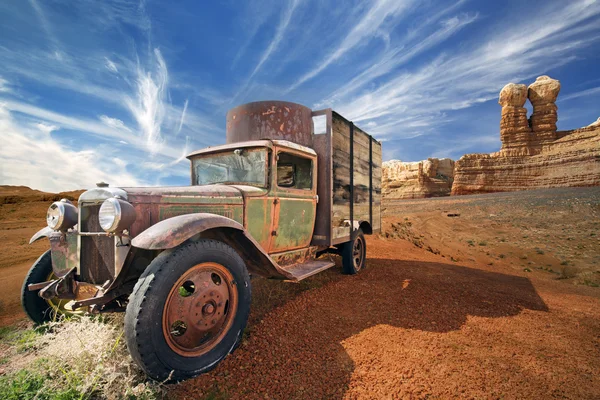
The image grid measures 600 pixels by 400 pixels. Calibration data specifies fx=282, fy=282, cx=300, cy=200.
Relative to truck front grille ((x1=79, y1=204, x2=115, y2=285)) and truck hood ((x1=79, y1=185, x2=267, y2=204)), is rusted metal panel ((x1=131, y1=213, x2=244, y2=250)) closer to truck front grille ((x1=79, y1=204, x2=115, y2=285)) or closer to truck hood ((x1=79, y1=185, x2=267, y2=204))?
truck hood ((x1=79, y1=185, x2=267, y2=204))

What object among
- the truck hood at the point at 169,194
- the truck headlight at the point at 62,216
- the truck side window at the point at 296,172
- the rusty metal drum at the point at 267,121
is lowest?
the truck headlight at the point at 62,216

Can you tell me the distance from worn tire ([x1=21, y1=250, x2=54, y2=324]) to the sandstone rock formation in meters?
44.4

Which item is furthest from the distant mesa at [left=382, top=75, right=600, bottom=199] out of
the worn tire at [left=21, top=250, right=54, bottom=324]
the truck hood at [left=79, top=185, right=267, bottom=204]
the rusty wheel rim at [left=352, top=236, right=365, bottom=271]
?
the worn tire at [left=21, top=250, right=54, bottom=324]

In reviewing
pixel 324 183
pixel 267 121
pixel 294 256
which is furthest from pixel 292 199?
pixel 267 121

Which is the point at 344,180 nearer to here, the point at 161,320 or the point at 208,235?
the point at 208,235

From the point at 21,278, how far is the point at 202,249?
5366 mm

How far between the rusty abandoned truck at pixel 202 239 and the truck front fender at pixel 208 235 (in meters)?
0.01

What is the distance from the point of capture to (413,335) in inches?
119

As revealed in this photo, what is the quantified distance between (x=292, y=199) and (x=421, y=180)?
4363cm

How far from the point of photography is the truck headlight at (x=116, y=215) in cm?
223

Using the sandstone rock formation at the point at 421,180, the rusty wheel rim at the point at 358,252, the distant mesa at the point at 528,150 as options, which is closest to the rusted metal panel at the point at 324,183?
the rusty wheel rim at the point at 358,252

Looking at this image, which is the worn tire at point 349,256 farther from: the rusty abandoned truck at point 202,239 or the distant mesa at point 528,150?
the distant mesa at point 528,150

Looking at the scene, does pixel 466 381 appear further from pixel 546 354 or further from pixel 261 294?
pixel 261 294

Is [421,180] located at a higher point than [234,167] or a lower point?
higher
